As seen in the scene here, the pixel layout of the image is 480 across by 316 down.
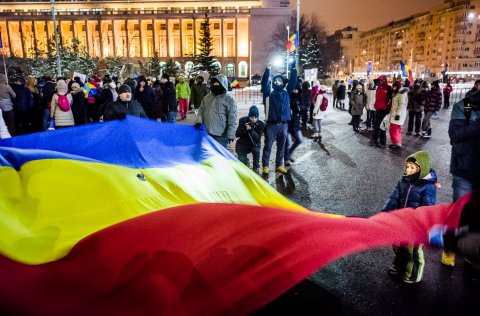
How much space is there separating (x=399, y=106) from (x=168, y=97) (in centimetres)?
871

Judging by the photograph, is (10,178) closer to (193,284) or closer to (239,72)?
(193,284)

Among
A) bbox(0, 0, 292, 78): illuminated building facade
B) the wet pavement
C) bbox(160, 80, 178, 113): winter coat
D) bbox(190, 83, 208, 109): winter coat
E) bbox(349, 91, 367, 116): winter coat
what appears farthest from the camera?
bbox(0, 0, 292, 78): illuminated building facade

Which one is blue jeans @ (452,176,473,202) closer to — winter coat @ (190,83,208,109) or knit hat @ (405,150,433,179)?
knit hat @ (405,150,433,179)

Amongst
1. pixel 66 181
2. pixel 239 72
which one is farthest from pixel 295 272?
pixel 239 72

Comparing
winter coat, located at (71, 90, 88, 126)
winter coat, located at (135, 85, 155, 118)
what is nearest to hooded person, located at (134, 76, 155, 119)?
winter coat, located at (135, 85, 155, 118)

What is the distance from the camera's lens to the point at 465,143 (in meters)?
4.77

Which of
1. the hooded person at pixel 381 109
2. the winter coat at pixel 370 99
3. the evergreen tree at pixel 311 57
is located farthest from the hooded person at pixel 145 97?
the evergreen tree at pixel 311 57

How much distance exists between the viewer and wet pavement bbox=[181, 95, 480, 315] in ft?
12.5

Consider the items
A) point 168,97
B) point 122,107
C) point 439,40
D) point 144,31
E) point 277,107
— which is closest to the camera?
point 122,107

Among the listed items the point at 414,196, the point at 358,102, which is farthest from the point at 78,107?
the point at 358,102

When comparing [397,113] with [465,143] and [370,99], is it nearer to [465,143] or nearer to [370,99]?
[370,99]

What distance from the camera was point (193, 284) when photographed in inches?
104

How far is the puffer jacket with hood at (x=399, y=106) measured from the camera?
11.3 m

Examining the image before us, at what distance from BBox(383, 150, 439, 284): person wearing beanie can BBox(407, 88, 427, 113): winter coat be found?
1085 cm
